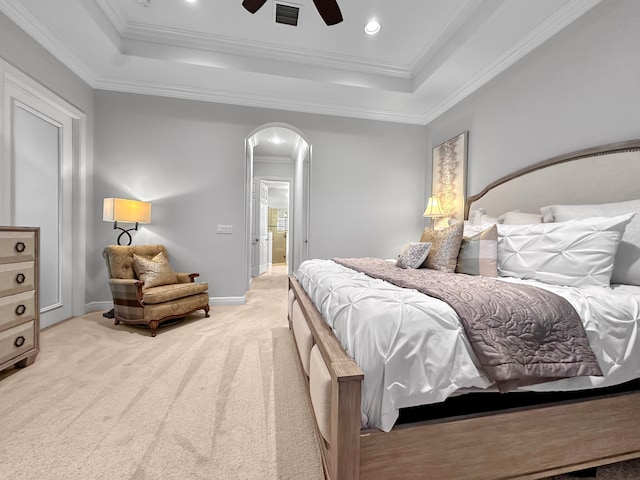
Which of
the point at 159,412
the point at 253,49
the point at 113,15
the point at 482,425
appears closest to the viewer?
the point at 482,425

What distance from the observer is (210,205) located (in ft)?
12.0

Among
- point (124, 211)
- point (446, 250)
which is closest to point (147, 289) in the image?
point (124, 211)

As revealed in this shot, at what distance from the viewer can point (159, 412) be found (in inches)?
58.7

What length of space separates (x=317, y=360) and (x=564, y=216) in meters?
1.98

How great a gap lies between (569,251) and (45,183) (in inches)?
172

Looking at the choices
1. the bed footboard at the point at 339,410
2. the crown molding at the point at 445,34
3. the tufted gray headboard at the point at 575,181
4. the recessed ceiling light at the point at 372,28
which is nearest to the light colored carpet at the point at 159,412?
the bed footboard at the point at 339,410

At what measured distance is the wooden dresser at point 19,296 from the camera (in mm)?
1772

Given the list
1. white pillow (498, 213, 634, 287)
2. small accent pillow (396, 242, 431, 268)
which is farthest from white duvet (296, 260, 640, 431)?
small accent pillow (396, 242, 431, 268)

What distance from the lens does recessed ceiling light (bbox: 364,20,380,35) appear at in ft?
9.07

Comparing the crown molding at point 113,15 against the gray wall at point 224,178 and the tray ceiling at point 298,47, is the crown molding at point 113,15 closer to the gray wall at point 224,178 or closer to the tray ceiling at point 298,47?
the tray ceiling at point 298,47

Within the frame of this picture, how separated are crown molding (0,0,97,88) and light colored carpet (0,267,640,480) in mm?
2693

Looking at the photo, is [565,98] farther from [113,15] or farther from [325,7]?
[113,15]

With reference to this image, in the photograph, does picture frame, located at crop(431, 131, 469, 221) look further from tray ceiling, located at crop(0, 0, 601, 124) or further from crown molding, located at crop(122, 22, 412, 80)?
crown molding, located at crop(122, 22, 412, 80)

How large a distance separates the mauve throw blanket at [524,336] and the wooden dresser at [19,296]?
8.43 ft
